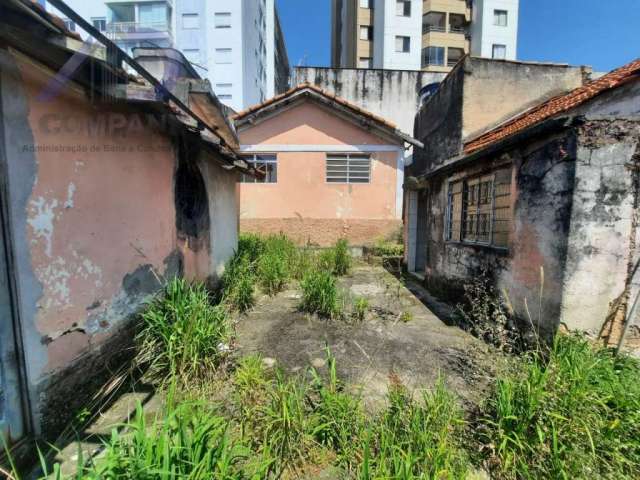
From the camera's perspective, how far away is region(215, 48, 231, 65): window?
23.0m

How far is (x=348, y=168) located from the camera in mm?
10805

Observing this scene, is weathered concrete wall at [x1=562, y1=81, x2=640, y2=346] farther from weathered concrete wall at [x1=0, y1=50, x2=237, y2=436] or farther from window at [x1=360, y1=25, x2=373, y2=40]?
window at [x1=360, y1=25, x2=373, y2=40]

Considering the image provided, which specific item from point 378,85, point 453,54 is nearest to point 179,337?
point 378,85

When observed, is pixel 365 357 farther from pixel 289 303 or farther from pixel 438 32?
pixel 438 32

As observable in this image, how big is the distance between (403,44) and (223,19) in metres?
15.4

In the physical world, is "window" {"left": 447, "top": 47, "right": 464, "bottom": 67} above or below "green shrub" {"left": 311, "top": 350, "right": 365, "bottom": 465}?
above

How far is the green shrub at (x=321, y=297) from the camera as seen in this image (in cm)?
505

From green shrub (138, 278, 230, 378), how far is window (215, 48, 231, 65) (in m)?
26.1

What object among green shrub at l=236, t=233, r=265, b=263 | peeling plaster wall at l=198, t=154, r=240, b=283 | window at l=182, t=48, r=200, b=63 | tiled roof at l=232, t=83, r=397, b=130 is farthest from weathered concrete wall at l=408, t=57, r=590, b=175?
window at l=182, t=48, r=200, b=63

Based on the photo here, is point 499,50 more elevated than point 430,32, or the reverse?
point 430,32

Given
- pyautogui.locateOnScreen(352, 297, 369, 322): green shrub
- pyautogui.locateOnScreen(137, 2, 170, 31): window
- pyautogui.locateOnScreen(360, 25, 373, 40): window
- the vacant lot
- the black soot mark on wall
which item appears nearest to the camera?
the vacant lot

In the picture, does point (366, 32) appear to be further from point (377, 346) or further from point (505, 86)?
point (377, 346)

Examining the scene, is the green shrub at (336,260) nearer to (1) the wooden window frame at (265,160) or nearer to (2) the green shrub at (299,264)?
(2) the green shrub at (299,264)

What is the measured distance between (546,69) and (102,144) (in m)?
9.64
